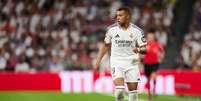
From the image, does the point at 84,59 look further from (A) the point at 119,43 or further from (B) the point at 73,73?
(A) the point at 119,43

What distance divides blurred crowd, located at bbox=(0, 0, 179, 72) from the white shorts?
536 inches

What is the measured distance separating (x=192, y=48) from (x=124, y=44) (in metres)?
15.5

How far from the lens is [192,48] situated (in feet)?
95.1

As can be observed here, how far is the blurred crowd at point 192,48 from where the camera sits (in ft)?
92.6

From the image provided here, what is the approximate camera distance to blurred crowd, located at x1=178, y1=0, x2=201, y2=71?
92.6 ft

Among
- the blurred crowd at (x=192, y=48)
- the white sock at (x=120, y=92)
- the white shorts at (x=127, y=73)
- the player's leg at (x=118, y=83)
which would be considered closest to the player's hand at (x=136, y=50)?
the white shorts at (x=127, y=73)

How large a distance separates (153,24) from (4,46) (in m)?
Answer: 6.34

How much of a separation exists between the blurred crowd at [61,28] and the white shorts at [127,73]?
536 inches

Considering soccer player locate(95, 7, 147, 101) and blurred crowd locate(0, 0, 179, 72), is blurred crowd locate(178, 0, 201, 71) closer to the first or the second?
blurred crowd locate(0, 0, 179, 72)

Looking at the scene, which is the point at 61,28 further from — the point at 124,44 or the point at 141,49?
the point at 141,49

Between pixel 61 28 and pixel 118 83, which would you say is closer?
pixel 118 83

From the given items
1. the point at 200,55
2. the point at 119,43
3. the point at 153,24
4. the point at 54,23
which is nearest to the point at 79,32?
the point at 54,23

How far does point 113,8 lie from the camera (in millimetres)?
30625

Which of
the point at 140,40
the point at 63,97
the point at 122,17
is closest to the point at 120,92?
the point at 140,40
